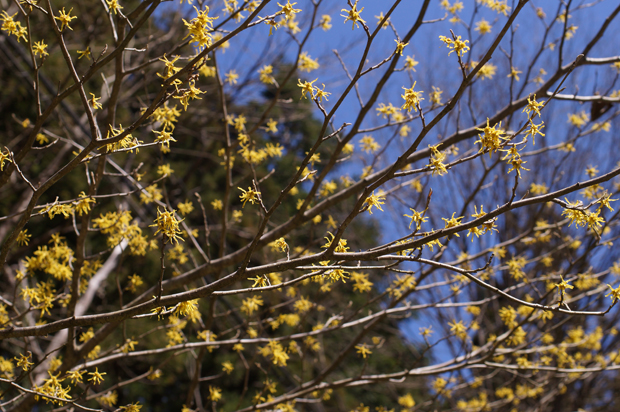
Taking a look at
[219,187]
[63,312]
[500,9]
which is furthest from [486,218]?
[219,187]

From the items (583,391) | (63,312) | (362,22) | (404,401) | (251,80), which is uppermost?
(251,80)

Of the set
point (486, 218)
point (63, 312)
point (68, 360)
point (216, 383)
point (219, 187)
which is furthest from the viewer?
point (219, 187)

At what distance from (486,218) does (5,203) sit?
23.0ft

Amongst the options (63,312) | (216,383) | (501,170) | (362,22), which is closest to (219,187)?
(216,383)

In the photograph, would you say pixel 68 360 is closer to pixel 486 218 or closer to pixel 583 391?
pixel 486 218

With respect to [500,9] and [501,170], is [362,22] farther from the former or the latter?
[501,170]

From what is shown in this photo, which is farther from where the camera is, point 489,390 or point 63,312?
point 489,390

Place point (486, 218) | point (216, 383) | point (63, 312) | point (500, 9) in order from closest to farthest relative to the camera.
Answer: point (486, 218)
point (500, 9)
point (63, 312)
point (216, 383)

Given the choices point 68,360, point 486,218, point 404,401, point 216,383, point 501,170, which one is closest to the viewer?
point 486,218

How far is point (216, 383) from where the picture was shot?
8.95m

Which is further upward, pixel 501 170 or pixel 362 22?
pixel 362 22

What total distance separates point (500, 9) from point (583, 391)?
756 centimetres

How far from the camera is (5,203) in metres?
6.55

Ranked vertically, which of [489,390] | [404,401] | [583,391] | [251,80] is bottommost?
[583,391]
